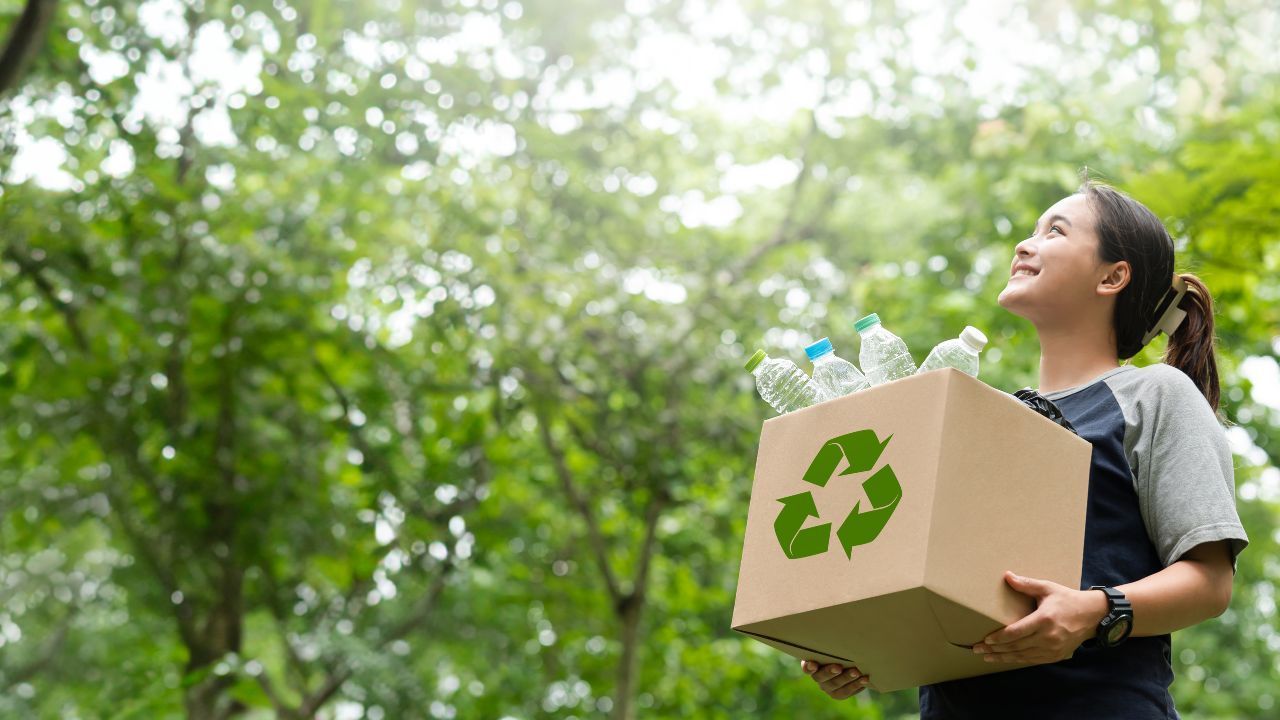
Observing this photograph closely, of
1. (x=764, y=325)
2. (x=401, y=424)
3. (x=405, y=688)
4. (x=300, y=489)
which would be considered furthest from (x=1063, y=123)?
(x=405, y=688)

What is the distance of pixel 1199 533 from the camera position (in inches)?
59.9

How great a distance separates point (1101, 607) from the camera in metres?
1.47

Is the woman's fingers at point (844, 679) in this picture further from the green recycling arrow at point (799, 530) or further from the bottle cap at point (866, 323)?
the bottle cap at point (866, 323)

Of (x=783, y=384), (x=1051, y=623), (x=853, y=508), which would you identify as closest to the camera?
(x=1051, y=623)

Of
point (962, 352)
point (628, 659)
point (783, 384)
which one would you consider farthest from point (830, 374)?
point (628, 659)

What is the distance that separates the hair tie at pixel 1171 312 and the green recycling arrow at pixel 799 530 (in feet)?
2.16

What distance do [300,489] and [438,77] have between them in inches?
98.5

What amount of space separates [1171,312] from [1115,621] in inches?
24.3

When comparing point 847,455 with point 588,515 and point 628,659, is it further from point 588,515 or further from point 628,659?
point 588,515

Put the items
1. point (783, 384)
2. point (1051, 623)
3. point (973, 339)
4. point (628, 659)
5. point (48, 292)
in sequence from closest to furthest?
point (1051, 623), point (973, 339), point (783, 384), point (48, 292), point (628, 659)

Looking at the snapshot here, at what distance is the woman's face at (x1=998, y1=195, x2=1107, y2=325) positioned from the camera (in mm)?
1780

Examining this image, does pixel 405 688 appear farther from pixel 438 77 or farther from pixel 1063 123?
pixel 1063 123

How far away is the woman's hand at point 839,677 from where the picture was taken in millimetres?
1770

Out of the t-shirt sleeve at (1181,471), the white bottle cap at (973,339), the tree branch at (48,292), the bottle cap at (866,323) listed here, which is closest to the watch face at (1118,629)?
the t-shirt sleeve at (1181,471)
